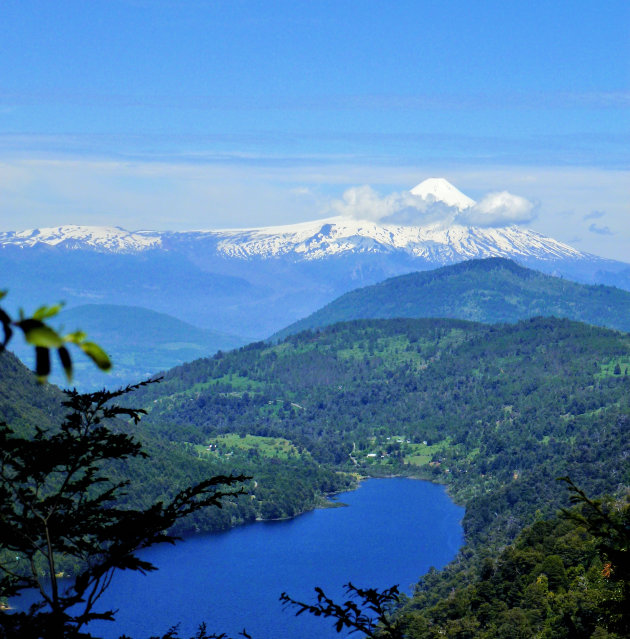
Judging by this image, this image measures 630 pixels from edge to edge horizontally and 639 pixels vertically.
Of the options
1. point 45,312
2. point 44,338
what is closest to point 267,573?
point 45,312

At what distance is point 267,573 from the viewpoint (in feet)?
524

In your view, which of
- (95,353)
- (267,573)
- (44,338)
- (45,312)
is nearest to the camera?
(44,338)

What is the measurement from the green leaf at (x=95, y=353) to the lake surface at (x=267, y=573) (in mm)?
117281

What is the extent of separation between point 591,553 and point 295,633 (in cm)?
5230

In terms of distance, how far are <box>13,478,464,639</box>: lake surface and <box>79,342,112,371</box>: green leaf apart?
385 feet

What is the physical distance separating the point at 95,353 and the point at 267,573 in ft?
526

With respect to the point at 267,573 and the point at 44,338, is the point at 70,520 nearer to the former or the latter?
the point at 44,338

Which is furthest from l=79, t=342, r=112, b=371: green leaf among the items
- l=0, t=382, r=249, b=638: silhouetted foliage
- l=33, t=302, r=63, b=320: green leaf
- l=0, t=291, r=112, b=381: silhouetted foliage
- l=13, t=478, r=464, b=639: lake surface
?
l=13, t=478, r=464, b=639: lake surface

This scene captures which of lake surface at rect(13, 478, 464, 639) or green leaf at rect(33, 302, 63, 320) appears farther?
lake surface at rect(13, 478, 464, 639)

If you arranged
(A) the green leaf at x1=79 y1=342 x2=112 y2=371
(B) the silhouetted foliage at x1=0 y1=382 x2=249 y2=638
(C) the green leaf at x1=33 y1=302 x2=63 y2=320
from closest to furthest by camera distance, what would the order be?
1. (C) the green leaf at x1=33 y1=302 x2=63 y2=320
2. (A) the green leaf at x1=79 y1=342 x2=112 y2=371
3. (B) the silhouetted foliage at x1=0 y1=382 x2=249 y2=638

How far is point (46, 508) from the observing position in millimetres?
17125

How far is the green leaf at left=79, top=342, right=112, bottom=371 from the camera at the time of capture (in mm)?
6307

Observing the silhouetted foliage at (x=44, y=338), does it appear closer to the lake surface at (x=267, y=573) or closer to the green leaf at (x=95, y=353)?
the green leaf at (x=95, y=353)

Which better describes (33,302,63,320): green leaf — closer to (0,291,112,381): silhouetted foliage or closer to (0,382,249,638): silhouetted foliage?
(0,291,112,381): silhouetted foliage
